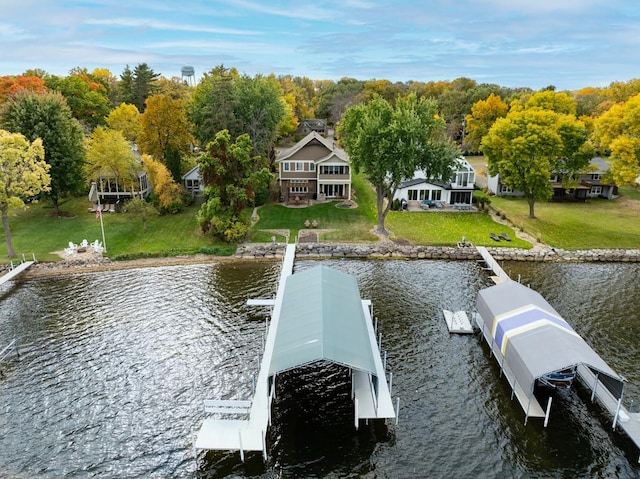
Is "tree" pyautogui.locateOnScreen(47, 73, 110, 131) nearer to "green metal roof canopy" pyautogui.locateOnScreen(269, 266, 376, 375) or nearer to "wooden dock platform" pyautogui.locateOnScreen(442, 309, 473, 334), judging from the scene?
"green metal roof canopy" pyautogui.locateOnScreen(269, 266, 376, 375)

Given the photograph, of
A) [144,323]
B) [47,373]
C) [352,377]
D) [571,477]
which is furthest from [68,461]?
[571,477]

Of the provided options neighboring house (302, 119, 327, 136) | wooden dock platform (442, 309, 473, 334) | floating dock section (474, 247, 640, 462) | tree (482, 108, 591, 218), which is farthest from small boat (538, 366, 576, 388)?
neighboring house (302, 119, 327, 136)

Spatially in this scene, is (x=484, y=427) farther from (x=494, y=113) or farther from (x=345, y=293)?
(x=494, y=113)

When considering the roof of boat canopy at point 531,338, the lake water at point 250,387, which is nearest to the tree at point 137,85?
the lake water at point 250,387

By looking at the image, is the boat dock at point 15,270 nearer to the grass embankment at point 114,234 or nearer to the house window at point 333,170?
the grass embankment at point 114,234

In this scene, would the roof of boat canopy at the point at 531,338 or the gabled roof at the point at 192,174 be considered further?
the gabled roof at the point at 192,174

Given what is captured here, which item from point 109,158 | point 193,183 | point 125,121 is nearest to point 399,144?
point 193,183

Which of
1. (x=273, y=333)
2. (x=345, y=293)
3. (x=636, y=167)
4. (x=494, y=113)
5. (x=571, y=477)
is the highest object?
(x=494, y=113)
